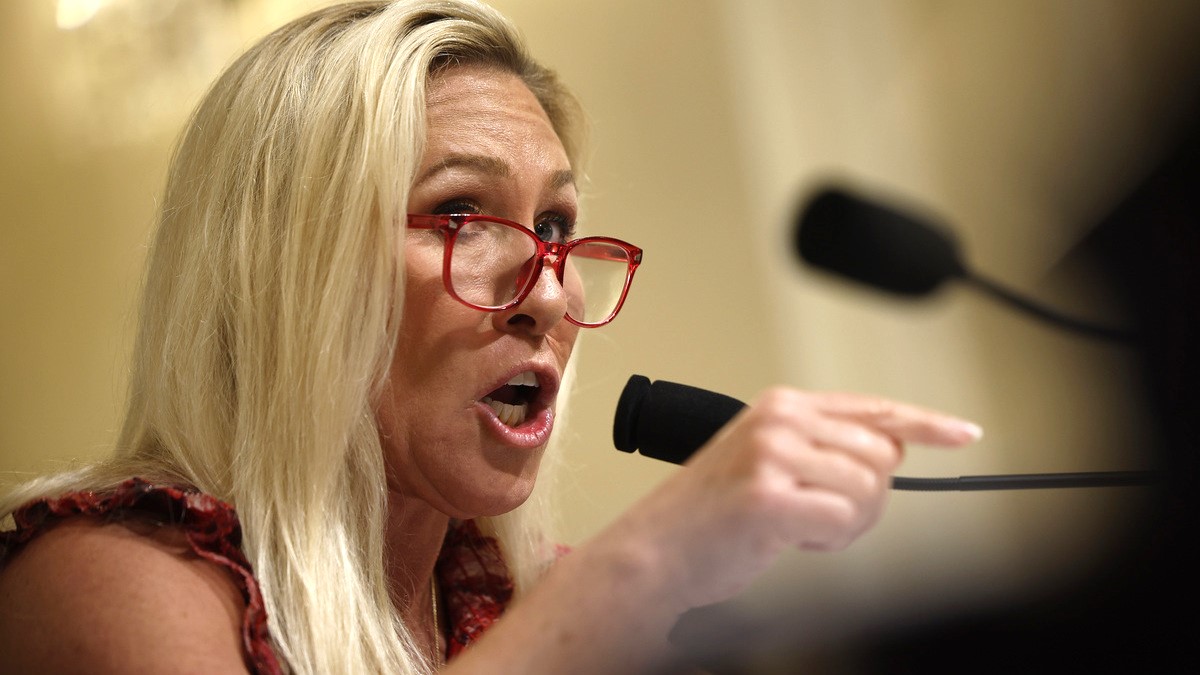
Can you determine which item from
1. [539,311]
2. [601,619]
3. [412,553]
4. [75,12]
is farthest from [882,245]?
[75,12]

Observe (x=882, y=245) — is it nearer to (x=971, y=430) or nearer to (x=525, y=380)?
(x=971, y=430)

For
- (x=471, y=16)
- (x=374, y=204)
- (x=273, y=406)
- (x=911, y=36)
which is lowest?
(x=273, y=406)

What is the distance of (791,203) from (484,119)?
361mm

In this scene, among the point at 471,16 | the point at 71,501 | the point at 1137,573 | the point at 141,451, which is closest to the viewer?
the point at 1137,573

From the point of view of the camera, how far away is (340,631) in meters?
0.70

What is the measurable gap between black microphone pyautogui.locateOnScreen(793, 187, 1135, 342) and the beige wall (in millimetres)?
17

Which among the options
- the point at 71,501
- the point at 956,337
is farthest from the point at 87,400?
the point at 956,337

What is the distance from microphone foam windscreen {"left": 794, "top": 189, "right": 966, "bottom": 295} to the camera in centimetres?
43

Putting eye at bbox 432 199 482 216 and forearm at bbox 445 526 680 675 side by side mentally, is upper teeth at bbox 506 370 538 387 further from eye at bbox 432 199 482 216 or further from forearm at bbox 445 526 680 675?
forearm at bbox 445 526 680 675

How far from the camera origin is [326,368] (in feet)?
2.39

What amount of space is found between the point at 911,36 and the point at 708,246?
361 millimetres

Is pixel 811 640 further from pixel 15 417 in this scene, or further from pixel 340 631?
Answer: pixel 15 417

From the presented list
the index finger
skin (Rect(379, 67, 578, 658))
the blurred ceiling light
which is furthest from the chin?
the blurred ceiling light

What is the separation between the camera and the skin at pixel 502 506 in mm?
454
